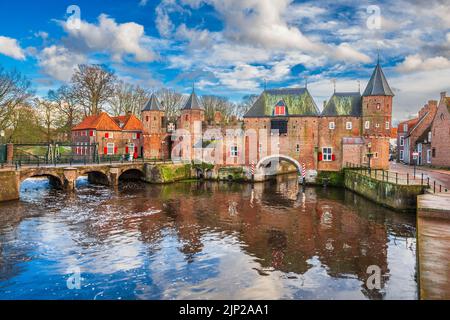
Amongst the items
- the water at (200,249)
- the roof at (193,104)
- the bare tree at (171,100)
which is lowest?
the water at (200,249)

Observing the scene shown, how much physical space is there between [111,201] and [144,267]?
506 inches

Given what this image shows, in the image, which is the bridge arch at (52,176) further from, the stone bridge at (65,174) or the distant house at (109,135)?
the distant house at (109,135)

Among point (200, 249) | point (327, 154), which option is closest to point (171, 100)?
point (327, 154)

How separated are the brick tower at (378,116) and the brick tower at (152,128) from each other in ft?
73.4

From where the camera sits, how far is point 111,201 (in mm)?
23391

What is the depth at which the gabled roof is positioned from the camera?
141 feet

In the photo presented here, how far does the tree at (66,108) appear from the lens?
154 ft

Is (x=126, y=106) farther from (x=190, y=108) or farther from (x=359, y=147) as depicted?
(x=359, y=147)

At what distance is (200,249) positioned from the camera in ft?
44.4

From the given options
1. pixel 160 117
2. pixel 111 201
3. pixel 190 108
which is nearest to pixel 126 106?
pixel 160 117

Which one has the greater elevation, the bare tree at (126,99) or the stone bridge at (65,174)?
the bare tree at (126,99)

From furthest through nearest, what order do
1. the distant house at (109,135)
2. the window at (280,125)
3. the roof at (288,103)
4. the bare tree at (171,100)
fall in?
the bare tree at (171,100) → the distant house at (109,135) → the window at (280,125) → the roof at (288,103)

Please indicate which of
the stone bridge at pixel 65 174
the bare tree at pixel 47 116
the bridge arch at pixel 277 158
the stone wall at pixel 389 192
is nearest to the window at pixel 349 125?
the bridge arch at pixel 277 158

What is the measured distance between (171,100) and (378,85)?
36.5 metres
